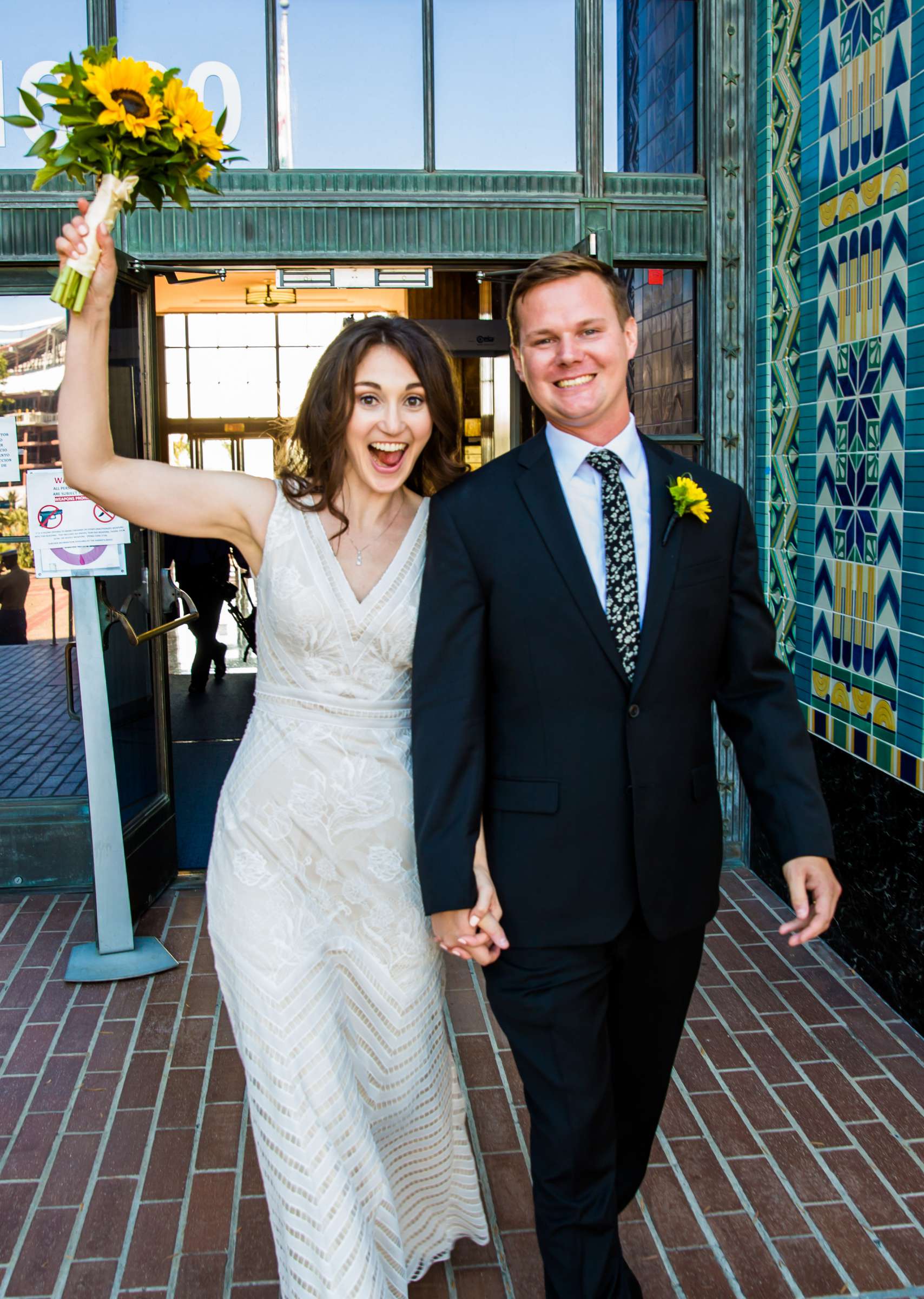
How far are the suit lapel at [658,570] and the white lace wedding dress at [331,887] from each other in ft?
1.51

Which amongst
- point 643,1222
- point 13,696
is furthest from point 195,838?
point 643,1222

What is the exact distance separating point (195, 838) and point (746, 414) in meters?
3.18

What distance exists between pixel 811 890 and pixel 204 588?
824 centimetres

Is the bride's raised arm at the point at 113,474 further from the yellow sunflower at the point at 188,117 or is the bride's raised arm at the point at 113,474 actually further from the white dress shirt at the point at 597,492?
the white dress shirt at the point at 597,492

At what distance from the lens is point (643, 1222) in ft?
9.49

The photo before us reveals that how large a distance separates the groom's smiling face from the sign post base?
2880 mm

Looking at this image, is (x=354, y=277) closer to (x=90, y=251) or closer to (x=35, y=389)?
(x=35, y=389)

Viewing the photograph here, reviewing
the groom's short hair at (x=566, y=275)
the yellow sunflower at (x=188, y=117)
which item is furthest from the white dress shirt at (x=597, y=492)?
the yellow sunflower at (x=188, y=117)

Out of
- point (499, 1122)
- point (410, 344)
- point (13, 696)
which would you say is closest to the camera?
point (410, 344)

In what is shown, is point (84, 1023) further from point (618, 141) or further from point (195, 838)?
point (618, 141)

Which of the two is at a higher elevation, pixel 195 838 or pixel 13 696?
pixel 13 696

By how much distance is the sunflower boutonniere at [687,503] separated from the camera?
2258mm

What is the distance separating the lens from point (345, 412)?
7.88 feet

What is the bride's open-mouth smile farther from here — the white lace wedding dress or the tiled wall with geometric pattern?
the tiled wall with geometric pattern
